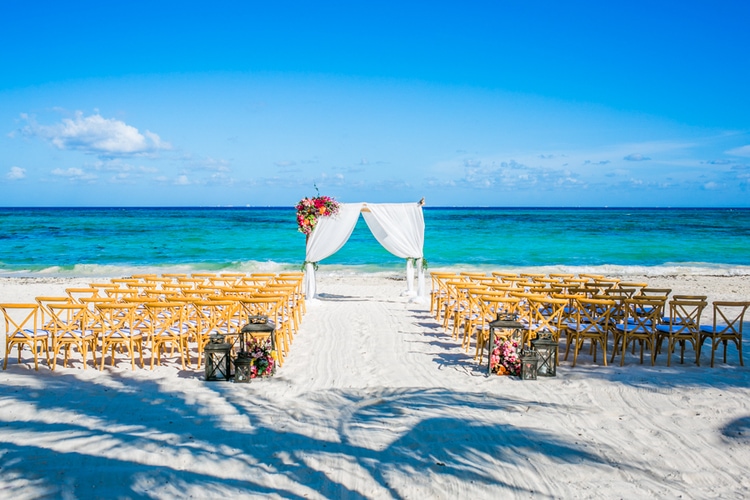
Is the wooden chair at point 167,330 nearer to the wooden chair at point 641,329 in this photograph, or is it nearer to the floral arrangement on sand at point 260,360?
the floral arrangement on sand at point 260,360

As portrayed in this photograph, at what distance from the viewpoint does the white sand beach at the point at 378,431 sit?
4.15m

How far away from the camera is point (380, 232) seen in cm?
1356

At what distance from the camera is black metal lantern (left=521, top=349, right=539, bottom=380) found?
6.73 meters

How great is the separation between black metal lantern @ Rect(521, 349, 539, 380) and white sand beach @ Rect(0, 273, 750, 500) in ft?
0.51

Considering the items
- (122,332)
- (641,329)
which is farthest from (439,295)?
(122,332)

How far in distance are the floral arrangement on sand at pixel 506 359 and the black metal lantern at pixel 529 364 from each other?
0.49 feet

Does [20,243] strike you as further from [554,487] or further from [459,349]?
[554,487]

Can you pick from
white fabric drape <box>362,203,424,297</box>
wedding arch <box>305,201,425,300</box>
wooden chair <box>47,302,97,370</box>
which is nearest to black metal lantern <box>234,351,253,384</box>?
wooden chair <box>47,302,97,370</box>

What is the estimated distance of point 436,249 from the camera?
34062 mm

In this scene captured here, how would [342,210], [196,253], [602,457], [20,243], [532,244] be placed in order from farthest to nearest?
[532,244] → [20,243] → [196,253] → [342,210] → [602,457]

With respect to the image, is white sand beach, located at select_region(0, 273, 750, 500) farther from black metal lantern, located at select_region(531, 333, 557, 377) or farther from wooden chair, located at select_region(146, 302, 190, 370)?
wooden chair, located at select_region(146, 302, 190, 370)

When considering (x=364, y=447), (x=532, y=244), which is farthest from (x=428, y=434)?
(x=532, y=244)

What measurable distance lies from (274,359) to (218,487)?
2.95m

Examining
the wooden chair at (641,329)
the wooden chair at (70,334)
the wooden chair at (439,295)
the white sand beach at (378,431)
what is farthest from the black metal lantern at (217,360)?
the wooden chair at (641,329)
